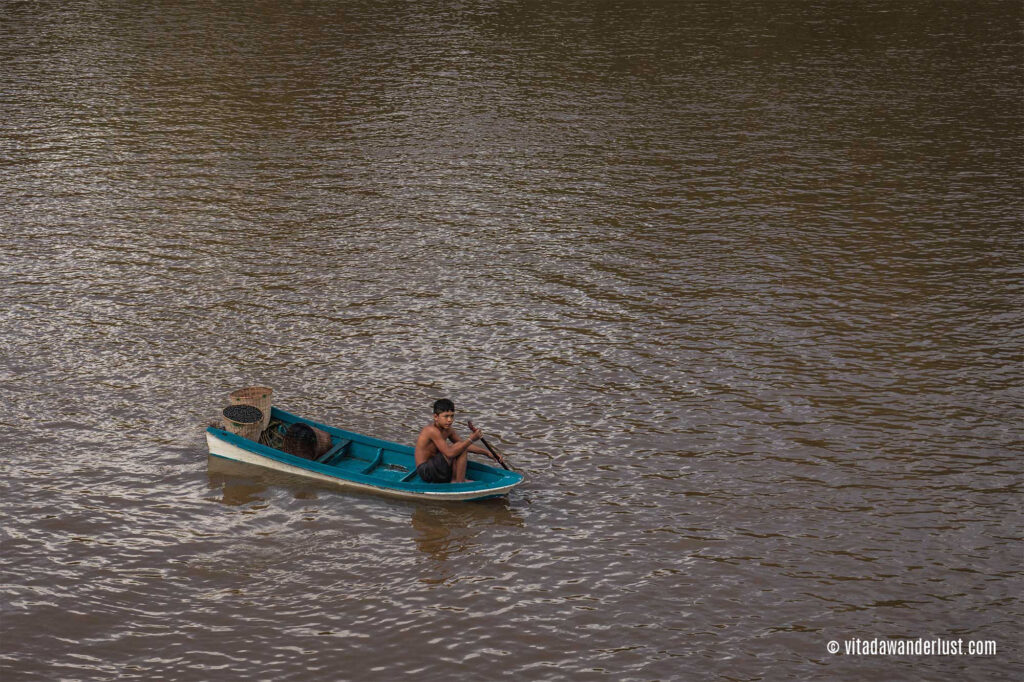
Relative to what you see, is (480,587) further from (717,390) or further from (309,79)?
(309,79)

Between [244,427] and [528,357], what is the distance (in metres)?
5.17

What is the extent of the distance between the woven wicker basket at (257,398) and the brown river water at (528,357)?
2.45ft

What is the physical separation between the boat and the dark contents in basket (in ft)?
0.68

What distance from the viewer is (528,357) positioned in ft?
61.5

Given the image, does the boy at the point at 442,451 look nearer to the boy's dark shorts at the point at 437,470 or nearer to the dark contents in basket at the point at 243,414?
the boy's dark shorts at the point at 437,470

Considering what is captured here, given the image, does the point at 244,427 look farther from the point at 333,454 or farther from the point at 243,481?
the point at 333,454

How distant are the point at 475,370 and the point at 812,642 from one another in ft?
24.9

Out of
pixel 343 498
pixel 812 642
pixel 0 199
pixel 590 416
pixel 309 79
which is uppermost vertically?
pixel 309 79

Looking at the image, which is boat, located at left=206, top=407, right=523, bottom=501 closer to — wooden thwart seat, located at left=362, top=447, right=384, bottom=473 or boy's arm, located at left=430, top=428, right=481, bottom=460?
wooden thwart seat, located at left=362, top=447, right=384, bottom=473

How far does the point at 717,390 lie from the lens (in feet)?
57.7

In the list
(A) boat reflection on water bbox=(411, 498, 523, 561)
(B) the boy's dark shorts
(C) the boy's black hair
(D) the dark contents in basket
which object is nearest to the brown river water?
(A) boat reflection on water bbox=(411, 498, 523, 561)

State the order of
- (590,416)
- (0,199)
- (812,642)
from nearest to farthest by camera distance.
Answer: (812,642), (590,416), (0,199)

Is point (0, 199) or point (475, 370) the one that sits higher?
point (0, 199)

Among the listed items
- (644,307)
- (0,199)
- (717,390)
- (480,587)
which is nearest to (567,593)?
(480,587)
